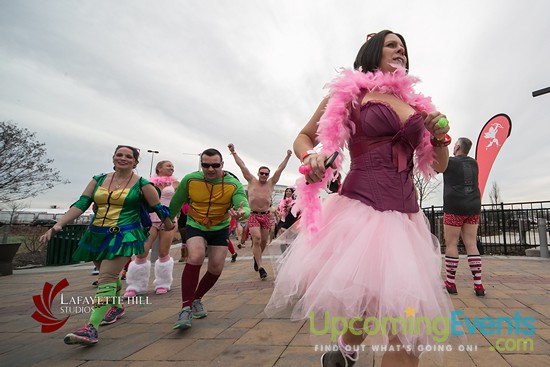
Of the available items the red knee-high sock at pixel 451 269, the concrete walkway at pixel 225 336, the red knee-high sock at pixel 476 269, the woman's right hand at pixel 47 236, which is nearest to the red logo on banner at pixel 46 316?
the concrete walkway at pixel 225 336

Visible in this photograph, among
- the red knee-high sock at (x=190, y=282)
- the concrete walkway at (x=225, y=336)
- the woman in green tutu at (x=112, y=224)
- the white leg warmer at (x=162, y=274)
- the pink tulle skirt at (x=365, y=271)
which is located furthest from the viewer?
the white leg warmer at (x=162, y=274)

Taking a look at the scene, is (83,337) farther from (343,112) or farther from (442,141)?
(442,141)

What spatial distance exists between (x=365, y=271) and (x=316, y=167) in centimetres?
49

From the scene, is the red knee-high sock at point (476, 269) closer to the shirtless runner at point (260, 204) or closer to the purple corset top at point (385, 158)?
the purple corset top at point (385, 158)

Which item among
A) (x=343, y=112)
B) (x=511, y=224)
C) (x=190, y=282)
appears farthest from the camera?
(x=511, y=224)

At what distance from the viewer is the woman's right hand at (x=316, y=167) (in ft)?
4.49

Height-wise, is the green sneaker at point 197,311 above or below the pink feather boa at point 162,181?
below

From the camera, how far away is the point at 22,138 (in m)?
10.0

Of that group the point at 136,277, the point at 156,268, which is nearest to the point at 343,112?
the point at 136,277

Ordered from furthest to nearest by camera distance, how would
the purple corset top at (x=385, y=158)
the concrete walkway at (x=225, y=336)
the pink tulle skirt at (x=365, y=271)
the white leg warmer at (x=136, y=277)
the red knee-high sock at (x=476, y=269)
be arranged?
the white leg warmer at (x=136, y=277), the red knee-high sock at (x=476, y=269), the concrete walkway at (x=225, y=336), the purple corset top at (x=385, y=158), the pink tulle skirt at (x=365, y=271)

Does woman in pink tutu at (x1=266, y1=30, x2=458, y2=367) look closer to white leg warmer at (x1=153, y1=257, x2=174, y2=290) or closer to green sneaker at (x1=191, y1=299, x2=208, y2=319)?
green sneaker at (x1=191, y1=299, x2=208, y2=319)

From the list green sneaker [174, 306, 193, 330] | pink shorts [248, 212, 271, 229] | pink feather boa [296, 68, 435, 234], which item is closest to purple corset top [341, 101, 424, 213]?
pink feather boa [296, 68, 435, 234]

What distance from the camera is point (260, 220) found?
5.93 m

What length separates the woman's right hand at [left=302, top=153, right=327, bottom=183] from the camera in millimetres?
1367
